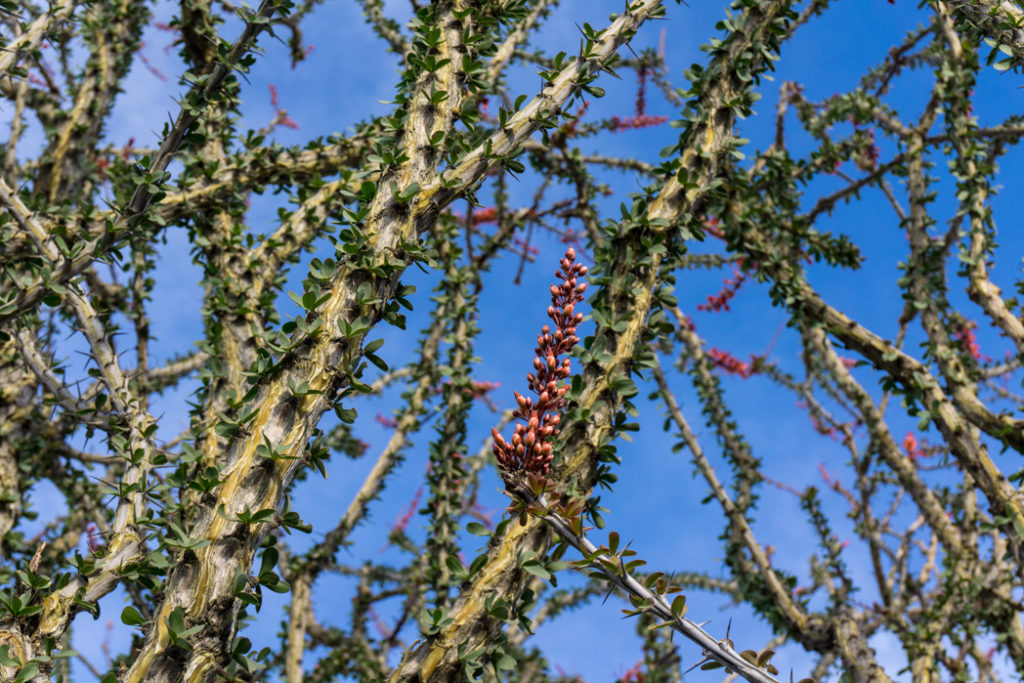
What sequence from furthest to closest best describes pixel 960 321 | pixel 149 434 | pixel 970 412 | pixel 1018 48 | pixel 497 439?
pixel 960 321 < pixel 970 412 < pixel 149 434 < pixel 1018 48 < pixel 497 439

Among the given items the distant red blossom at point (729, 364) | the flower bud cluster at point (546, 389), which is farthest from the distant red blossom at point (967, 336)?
the flower bud cluster at point (546, 389)

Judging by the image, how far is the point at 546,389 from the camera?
1.94 m

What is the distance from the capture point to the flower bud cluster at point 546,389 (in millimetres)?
1850

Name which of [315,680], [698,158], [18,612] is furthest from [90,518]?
[698,158]

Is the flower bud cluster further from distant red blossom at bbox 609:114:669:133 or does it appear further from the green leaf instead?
distant red blossom at bbox 609:114:669:133

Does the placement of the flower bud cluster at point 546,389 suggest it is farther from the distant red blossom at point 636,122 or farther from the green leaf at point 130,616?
the distant red blossom at point 636,122

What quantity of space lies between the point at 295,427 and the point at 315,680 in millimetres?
4251

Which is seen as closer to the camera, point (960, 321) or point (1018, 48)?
point (1018, 48)

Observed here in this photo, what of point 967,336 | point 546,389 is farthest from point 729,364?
point 546,389

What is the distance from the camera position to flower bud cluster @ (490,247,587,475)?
185 centimetres

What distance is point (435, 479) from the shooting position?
16.7ft

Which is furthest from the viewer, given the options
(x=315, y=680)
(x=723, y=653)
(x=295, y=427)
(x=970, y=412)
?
(x=315, y=680)

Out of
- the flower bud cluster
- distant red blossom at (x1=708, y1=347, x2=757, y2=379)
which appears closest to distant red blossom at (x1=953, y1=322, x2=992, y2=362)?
distant red blossom at (x1=708, y1=347, x2=757, y2=379)

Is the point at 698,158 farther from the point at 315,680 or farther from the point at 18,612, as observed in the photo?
the point at 315,680
